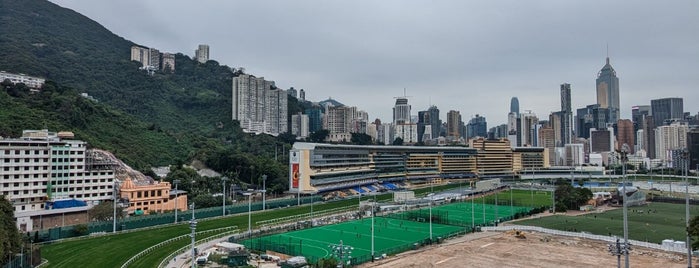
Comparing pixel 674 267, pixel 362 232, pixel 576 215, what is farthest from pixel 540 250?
pixel 576 215

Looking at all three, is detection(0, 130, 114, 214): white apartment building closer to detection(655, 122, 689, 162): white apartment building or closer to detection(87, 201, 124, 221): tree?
detection(87, 201, 124, 221): tree

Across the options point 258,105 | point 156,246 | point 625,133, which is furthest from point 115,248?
point 625,133

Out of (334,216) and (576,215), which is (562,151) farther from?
(334,216)

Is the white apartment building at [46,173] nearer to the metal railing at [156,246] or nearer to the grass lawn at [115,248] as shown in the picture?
the grass lawn at [115,248]

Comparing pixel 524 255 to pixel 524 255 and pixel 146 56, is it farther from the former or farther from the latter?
pixel 146 56

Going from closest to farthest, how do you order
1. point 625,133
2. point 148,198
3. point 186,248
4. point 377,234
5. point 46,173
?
point 186,248
point 377,234
point 46,173
point 148,198
point 625,133

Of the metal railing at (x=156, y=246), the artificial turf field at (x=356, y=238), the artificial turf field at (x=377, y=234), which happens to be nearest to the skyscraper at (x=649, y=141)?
the artificial turf field at (x=377, y=234)
